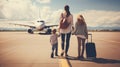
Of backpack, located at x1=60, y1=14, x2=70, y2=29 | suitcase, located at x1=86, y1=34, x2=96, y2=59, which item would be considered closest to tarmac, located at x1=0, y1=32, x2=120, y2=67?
suitcase, located at x1=86, y1=34, x2=96, y2=59

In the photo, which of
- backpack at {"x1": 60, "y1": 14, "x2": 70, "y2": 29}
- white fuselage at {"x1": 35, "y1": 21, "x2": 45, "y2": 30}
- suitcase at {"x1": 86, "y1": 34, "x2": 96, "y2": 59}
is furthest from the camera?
white fuselage at {"x1": 35, "y1": 21, "x2": 45, "y2": 30}

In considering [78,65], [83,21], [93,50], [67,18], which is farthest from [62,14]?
[78,65]

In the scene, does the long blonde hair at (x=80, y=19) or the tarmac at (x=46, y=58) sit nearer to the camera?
the tarmac at (x=46, y=58)

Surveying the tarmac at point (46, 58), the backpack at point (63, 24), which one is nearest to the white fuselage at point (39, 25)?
the tarmac at point (46, 58)

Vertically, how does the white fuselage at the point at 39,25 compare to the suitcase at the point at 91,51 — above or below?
above

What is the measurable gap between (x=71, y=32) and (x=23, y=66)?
2955mm

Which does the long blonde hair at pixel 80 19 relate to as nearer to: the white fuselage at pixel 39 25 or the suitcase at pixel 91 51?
the suitcase at pixel 91 51

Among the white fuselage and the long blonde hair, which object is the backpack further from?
the white fuselage

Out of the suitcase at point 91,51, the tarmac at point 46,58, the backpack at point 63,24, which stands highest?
the backpack at point 63,24

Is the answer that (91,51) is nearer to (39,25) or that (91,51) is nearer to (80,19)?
(80,19)

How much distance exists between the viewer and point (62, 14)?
9.96m

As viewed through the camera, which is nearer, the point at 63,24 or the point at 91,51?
the point at 91,51

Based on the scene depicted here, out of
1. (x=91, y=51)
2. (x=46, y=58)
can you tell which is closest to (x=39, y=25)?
(x=46, y=58)

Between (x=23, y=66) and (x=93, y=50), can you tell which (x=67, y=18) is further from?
(x=23, y=66)
